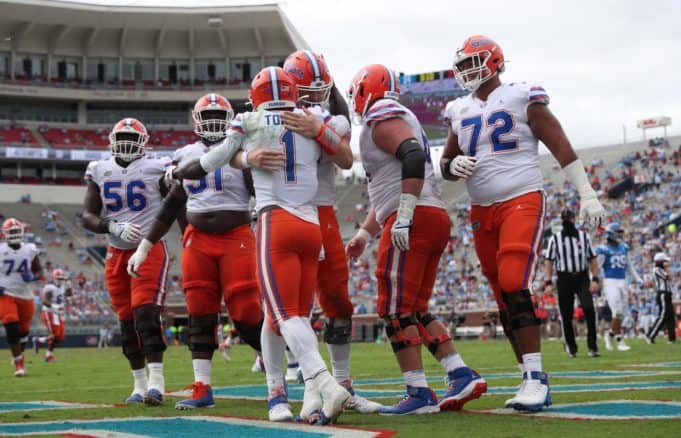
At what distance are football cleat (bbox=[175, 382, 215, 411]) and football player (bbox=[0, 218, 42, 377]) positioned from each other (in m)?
7.82

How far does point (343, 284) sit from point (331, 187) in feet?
2.09

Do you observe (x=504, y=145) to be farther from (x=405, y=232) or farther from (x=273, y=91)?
(x=273, y=91)

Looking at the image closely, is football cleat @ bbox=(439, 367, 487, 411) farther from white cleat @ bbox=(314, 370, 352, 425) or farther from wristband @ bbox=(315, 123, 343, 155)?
wristband @ bbox=(315, 123, 343, 155)

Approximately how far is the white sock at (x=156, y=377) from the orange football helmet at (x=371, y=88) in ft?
8.42

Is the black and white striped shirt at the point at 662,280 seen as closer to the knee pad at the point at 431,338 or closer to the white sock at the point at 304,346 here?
the knee pad at the point at 431,338

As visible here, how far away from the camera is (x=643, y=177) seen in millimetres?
41781

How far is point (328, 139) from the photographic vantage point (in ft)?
18.2

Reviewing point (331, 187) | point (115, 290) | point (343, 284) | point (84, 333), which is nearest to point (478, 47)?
point (331, 187)

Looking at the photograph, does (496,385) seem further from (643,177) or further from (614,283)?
(643,177)

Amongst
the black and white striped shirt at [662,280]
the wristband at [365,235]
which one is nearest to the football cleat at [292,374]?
the wristband at [365,235]

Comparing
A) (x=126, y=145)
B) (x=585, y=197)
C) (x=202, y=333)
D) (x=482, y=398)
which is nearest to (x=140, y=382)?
(x=202, y=333)

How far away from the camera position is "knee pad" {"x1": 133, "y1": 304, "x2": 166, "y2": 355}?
746cm

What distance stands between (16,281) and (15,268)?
213 millimetres

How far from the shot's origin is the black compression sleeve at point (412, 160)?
5711 millimetres
